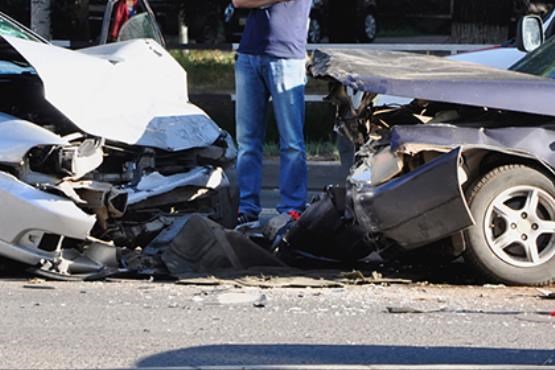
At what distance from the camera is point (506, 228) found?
6.67m

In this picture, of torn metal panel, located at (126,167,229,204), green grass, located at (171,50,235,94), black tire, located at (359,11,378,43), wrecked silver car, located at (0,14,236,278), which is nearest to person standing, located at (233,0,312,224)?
wrecked silver car, located at (0,14,236,278)

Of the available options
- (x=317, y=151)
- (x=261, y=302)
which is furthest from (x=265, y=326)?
(x=317, y=151)

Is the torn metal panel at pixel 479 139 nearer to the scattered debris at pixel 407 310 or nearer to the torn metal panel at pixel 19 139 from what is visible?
the scattered debris at pixel 407 310

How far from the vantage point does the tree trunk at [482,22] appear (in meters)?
17.7

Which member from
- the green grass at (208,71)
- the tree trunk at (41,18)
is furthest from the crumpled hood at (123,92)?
the green grass at (208,71)

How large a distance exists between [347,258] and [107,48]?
225 centimetres

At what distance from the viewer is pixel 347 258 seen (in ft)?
A: 24.9

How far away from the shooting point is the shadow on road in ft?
17.1

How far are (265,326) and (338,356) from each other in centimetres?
66

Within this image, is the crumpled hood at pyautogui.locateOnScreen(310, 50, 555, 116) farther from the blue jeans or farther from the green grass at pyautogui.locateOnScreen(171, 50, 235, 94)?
the green grass at pyautogui.locateOnScreen(171, 50, 235, 94)

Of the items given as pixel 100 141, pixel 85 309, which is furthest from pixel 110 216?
pixel 85 309

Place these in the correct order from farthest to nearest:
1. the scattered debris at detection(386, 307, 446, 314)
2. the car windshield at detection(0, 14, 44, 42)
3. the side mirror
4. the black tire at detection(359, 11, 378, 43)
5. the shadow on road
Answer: the black tire at detection(359, 11, 378, 43), the side mirror, the car windshield at detection(0, 14, 44, 42), the scattered debris at detection(386, 307, 446, 314), the shadow on road

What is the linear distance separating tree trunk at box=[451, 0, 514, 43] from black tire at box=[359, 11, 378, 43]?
10.5 m

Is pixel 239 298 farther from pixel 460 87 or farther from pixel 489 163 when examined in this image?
pixel 460 87
